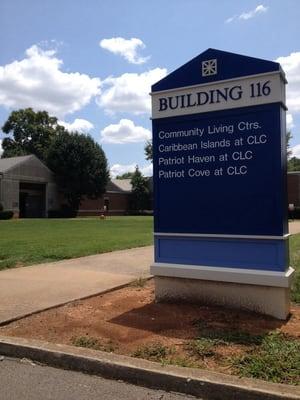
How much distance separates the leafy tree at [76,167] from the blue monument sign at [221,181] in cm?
5409

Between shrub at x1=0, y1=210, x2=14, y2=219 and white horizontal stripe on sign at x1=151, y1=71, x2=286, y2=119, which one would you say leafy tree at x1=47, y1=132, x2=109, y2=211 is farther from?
white horizontal stripe on sign at x1=151, y1=71, x2=286, y2=119

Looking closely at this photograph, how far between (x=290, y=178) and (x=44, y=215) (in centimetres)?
3043

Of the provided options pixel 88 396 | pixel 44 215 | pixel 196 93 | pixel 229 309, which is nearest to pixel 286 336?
pixel 229 309

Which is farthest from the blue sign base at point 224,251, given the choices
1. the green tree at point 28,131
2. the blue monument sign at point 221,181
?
the green tree at point 28,131

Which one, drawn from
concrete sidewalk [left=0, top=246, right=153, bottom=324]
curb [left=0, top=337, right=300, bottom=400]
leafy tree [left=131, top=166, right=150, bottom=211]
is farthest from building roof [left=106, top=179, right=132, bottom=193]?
curb [left=0, top=337, right=300, bottom=400]

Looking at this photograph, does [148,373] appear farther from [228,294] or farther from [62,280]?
[62,280]

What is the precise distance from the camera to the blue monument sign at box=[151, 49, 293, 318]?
6.35 meters

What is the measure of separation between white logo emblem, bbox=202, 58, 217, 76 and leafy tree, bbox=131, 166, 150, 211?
2698 inches

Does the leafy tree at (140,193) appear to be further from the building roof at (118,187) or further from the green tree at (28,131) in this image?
the green tree at (28,131)

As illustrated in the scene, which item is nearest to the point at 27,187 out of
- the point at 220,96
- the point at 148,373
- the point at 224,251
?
the point at 220,96

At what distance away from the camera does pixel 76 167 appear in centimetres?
6094

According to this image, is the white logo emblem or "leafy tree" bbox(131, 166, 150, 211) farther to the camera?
"leafy tree" bbox(131, 166, 150, 211)

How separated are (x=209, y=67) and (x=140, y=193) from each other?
68.9 metres

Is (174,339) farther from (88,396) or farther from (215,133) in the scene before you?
(215,133)
